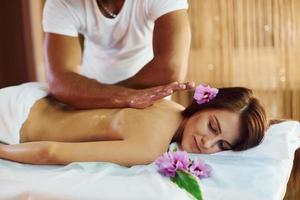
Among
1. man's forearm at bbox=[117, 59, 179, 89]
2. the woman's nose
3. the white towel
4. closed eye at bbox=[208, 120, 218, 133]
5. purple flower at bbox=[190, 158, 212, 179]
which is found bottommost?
purple flower at bbox=[190, 158, 212, 179]

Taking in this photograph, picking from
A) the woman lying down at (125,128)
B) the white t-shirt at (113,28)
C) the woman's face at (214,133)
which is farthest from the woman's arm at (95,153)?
the white t-shirt at (113,28)

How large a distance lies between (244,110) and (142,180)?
1.16 feet

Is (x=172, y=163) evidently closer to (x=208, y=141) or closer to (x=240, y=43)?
(x=208, y=141)

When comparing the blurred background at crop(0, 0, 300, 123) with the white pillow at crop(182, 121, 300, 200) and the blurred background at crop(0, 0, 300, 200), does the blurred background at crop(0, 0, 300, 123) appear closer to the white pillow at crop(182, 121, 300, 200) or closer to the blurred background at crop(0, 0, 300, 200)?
the blurred background at crop(0, 0, 300, 200)

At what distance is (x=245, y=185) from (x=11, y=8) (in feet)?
5.76

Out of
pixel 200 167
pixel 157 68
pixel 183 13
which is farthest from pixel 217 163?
pixel 183 13

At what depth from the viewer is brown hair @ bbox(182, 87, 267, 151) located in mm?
1162

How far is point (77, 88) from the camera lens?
1.36 meters

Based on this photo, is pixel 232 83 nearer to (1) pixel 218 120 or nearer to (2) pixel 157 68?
(2) pixel 157 68

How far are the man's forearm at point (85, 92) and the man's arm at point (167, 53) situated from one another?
97 millimetres

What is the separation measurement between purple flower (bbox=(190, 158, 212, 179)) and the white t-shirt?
0.59 meters

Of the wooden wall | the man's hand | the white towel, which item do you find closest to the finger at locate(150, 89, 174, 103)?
the man's hand

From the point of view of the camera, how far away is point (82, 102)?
1.34 meters

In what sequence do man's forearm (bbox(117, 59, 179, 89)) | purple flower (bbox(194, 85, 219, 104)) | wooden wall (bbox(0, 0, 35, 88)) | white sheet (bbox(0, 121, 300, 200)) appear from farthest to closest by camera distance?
wooden wall (bbox(0, 0, 35, 88))
man's forearm (bbox(117, 59, 179, 89))
purple flower (bbox(194, 85, 219, 104))
white sheet (bbox(0, 121, 300, 200))
